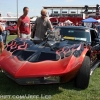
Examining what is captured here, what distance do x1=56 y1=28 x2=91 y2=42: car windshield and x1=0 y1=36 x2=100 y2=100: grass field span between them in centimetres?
127

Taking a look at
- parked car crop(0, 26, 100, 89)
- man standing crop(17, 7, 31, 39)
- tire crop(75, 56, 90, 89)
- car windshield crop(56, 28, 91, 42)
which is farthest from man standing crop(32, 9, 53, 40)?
tire crop(75, 56, 90, 89)

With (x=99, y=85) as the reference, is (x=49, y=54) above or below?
above

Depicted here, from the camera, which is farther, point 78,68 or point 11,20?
point 11,20

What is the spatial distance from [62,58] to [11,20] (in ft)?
136

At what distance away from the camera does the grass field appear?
3.67 meters

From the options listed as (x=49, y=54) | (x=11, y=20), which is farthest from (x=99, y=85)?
(x=11, y=20)

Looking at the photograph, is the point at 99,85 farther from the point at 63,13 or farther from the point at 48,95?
the point at 63,13

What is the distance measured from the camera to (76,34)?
5.38 metres

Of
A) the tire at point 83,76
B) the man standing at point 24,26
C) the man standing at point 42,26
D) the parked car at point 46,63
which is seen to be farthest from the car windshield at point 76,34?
the man standing at point 24,26

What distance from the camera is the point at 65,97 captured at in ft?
12.2

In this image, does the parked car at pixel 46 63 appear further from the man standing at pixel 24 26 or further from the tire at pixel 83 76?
the man standing at pixel 24 26

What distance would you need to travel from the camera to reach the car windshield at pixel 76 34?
5.26 metres

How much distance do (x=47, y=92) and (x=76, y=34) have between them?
1.96m

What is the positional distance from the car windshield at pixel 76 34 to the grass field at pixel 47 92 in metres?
1.27
